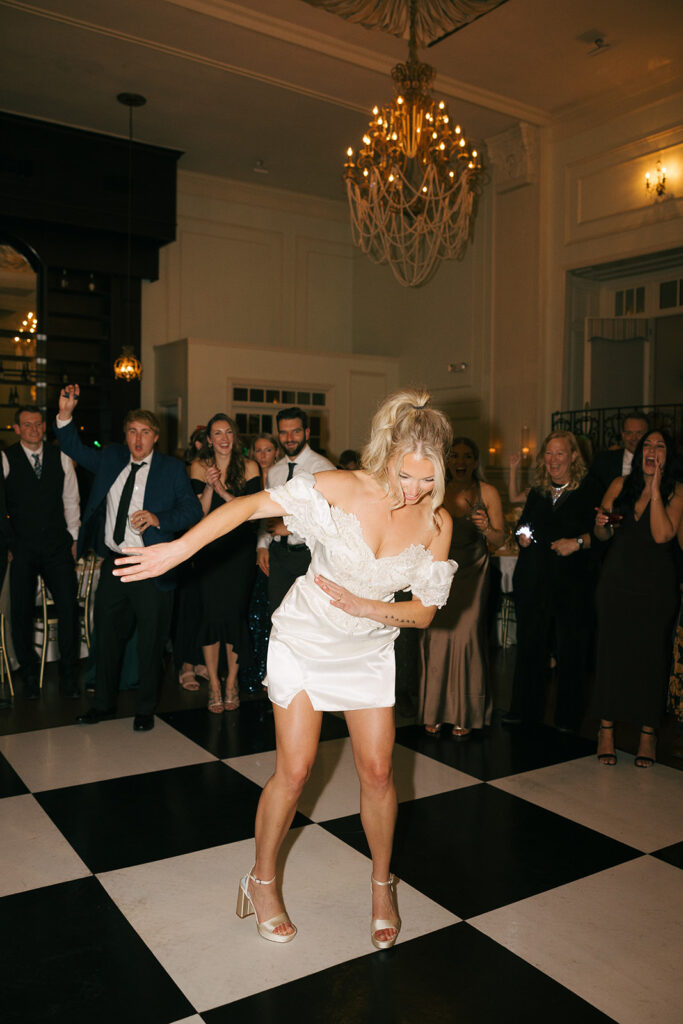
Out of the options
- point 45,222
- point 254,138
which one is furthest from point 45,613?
point 254,138

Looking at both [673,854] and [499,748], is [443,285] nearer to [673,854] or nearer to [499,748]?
[499,748]

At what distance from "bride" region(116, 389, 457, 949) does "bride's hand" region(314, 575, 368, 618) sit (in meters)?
0.02

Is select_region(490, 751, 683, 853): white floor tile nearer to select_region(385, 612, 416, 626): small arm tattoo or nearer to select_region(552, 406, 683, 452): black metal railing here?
select_region(385, 612, 416, 626): small arm tattoo

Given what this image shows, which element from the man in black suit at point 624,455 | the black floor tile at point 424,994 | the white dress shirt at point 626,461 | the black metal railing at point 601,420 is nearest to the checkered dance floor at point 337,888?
the black floor tile at point 424,994

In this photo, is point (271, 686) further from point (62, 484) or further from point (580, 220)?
point (580, 220)

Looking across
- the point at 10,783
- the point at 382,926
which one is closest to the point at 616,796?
the point at 382,926

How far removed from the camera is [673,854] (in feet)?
8.75

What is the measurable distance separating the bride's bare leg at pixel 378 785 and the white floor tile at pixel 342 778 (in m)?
0.78

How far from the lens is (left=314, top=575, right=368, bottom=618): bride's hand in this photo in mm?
1884

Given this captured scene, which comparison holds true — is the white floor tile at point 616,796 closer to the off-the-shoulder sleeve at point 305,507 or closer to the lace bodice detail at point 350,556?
the lace bodice detail at point 350,556

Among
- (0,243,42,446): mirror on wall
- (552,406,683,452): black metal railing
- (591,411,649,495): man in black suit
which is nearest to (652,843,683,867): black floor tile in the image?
(591,411,649,495): man in black suit

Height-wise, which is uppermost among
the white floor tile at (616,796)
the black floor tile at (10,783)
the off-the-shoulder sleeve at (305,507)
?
the off-the-shoulder sleeve at (305,507)

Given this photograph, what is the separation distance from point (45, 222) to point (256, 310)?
3.01 m

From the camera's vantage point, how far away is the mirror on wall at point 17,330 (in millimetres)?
9258
